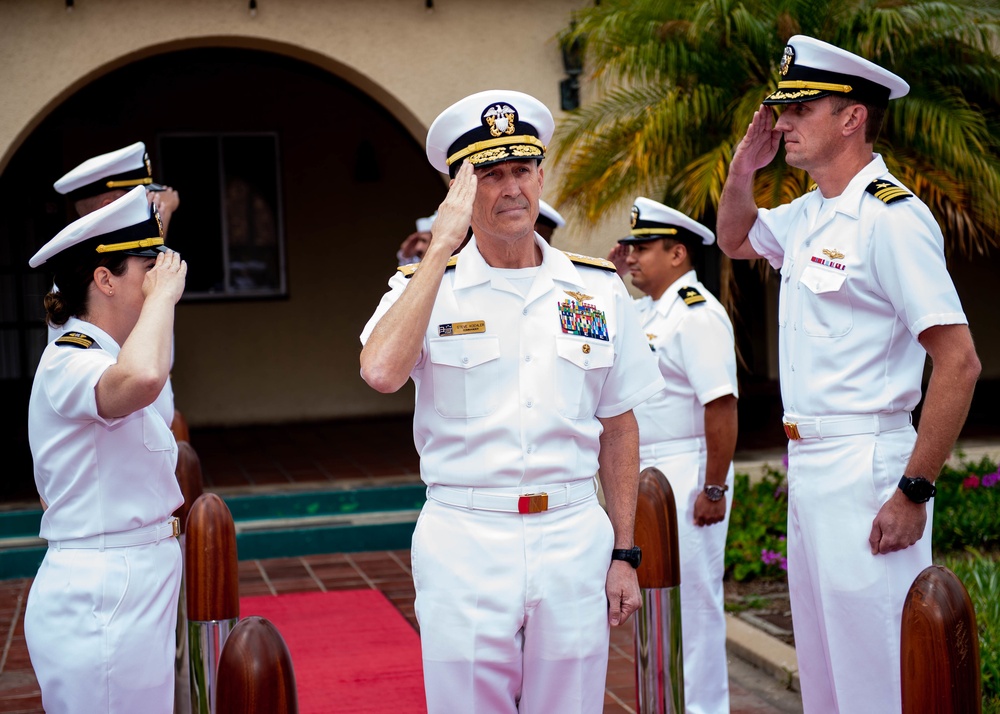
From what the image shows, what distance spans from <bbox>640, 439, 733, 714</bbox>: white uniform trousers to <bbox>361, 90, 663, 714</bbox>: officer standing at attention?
1.63 m

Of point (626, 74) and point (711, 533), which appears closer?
point (711, 533)

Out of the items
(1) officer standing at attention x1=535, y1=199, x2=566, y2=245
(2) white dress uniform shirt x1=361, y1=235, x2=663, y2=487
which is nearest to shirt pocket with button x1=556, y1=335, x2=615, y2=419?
(2) white dress uniform shirt x1=361, y1=235, x2=663, y2=487

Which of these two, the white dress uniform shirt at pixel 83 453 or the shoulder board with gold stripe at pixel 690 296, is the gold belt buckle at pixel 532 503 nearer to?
the white dress uniform shirt at pixel 83 453

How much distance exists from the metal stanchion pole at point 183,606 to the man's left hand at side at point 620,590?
1656mm

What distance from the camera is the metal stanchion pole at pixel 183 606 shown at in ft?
12.7

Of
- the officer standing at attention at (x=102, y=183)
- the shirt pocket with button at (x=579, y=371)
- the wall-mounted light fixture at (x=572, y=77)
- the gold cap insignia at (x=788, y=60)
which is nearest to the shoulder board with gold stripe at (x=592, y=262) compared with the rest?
the shirt pocket with button at (x=579, y=371)

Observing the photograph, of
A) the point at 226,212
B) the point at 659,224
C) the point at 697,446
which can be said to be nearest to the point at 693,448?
the point at 697,446

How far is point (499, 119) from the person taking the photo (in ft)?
9.13

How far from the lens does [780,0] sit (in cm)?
709

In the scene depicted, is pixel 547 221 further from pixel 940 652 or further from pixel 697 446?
pixel 940 652

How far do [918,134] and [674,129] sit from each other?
146 centimetres

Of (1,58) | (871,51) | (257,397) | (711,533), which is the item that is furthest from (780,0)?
(257,397)

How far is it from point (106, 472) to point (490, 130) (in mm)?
1266

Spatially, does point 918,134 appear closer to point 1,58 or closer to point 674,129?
point 674,129
